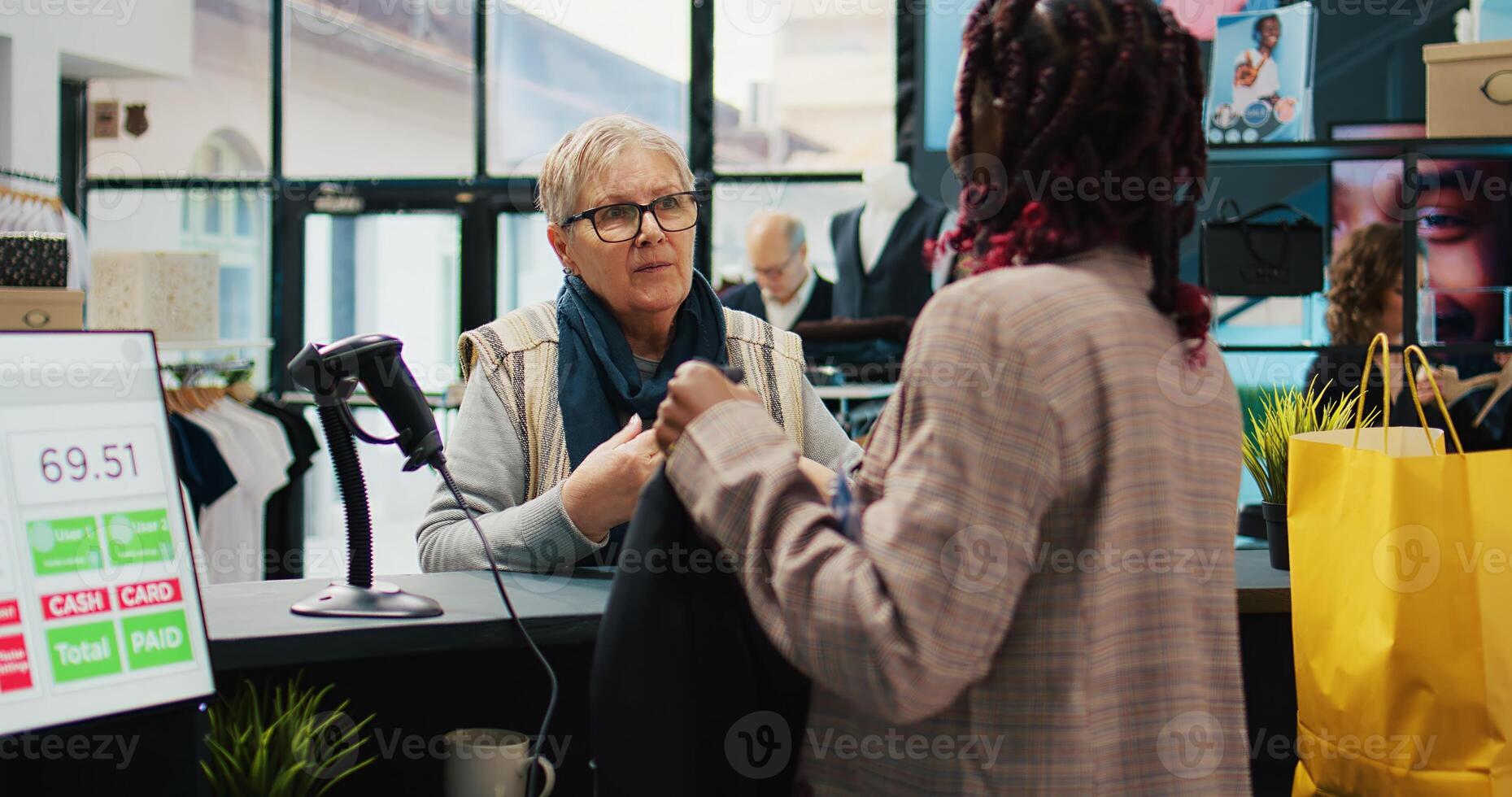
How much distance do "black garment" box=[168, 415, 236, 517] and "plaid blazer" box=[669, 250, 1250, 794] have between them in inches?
153

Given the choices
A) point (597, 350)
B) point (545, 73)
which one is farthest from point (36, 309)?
point (545, 73)

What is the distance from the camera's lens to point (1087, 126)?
3.28ft

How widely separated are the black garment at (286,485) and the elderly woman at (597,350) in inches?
126

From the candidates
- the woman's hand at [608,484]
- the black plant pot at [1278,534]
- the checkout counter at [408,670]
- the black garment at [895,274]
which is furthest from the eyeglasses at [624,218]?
the black garment at [895,274]

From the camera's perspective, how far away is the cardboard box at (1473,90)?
10.2ft

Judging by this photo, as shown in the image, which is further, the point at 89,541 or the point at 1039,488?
the point at 89,541

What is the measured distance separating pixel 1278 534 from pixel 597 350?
111cm

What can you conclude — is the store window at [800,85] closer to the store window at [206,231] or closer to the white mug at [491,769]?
the store window at [206,231]

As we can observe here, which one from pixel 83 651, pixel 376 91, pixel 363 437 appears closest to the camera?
pixel 83 651

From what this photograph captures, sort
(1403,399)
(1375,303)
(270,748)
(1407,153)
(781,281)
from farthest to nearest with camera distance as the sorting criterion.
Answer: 1. (781,281)
2. (1375,303)
3. (1403,399)
4. (1407,153)
5. (270,748)

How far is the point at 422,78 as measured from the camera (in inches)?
232

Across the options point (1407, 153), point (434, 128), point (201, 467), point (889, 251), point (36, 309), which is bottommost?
point (201, 467)

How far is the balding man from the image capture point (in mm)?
4477

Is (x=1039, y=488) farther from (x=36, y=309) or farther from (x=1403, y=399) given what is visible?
(x=1403, y=399)
